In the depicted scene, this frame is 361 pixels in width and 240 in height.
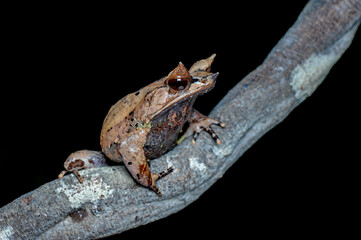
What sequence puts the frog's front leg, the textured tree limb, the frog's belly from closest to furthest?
the textured tree limb < the frog's front leg < the frog's belly

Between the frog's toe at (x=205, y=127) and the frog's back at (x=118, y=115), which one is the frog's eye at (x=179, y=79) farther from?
the frog's toe at (x=205, y=127)

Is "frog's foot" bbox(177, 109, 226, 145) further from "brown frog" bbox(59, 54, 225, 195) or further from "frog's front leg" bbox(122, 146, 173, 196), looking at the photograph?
"frog's front leg" bbox(122, 146, 173, 196)

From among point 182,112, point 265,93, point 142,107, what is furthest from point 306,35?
point 142,107

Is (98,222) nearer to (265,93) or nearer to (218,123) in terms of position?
(218,123)

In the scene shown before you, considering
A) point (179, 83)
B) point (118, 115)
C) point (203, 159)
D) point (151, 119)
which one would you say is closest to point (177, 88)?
point (179, 83)

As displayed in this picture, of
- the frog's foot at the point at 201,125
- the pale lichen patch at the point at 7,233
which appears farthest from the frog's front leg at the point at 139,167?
the pale lichen patch at the point at 7,233

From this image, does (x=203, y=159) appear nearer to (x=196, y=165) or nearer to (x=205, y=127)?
(x=196, y=165)

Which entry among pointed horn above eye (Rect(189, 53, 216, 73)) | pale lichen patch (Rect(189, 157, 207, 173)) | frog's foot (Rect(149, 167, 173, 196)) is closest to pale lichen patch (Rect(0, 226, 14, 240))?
frog's foot (Rect(149, 167, 173, 196))

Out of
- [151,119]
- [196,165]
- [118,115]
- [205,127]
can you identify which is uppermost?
[118,115]
